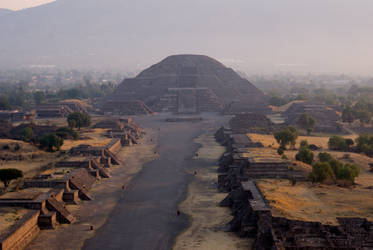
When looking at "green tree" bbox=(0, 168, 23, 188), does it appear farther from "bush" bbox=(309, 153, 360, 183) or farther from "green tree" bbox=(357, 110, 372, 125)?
"green tree" bbox=(357, 110, 372, 125)

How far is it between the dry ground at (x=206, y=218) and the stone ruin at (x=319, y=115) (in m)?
31.4

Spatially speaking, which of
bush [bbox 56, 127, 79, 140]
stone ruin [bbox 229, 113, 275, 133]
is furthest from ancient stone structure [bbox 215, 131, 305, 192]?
stone ruin [bbox 229, 113, 275, 133]

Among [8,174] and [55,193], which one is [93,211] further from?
[8,174]

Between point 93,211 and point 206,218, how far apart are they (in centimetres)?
813

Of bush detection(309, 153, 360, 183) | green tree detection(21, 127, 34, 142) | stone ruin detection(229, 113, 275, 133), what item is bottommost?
stone ruin detection(229, 113, 275, 133)

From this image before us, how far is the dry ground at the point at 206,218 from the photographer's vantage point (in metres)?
28.1

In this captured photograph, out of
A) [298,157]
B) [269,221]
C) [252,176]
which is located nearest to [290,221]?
[269,221]

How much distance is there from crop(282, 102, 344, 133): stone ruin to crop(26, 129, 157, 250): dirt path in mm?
31155

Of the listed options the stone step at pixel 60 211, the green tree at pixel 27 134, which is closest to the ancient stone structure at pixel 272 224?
the stone step at pixel 60 211

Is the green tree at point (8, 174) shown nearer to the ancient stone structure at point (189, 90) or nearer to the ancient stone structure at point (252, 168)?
the ancient stone structure at point (252, 168)

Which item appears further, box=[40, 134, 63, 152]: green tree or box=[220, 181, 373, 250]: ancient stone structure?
box=[40, 134, 63, 152]: green tree

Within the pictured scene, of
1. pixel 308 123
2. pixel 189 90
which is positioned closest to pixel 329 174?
pixel 308 123

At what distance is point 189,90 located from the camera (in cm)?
10594

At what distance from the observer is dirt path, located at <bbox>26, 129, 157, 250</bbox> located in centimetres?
2891
